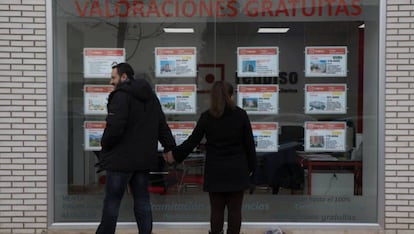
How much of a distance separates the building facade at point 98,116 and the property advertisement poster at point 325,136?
18 cm

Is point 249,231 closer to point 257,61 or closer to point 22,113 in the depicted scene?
point 257,61

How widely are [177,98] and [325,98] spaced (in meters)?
1.69

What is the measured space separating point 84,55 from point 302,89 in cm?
251

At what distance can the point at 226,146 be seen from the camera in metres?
5.11

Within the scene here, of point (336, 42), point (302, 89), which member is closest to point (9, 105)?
point (302, 89)

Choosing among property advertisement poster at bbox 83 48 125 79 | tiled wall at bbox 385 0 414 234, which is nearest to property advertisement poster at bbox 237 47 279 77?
tiled wall at bbox 385 0 414 234

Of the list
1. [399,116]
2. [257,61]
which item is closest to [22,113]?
[257,61]

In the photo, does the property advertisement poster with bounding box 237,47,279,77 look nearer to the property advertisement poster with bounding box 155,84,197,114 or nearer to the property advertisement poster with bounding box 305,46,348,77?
the property advertisement poster with bounding box 305,46,348,77

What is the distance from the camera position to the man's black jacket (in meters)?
5.04

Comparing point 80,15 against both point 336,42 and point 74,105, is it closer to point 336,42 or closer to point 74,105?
point 74,105

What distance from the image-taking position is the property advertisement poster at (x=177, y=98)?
20.3 feet

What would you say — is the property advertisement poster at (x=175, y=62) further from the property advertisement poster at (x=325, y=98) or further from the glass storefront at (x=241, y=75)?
the property advertisement poster at (x=325, y=98)

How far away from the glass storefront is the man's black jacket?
1.01 meters

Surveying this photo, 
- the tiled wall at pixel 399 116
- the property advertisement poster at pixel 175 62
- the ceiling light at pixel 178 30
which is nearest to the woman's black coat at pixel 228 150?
the property advertisement poster at pixel 175 62
